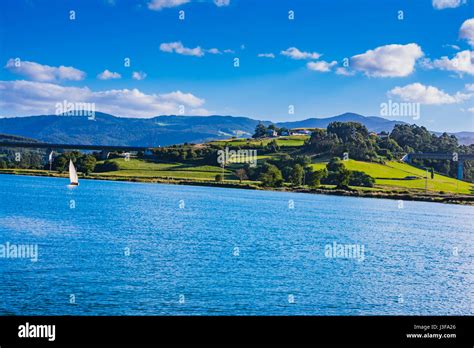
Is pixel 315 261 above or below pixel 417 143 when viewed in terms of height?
below

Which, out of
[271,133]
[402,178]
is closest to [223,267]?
[402,178]

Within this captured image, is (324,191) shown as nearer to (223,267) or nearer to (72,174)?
(72,174)

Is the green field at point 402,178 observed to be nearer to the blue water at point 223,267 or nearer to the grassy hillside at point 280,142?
the grassy hillside at point 280,142

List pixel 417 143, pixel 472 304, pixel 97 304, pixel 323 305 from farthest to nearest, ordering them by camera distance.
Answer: pixel 417 143 → pixel 472 304 → pixel 323 305 → pixel 97 304

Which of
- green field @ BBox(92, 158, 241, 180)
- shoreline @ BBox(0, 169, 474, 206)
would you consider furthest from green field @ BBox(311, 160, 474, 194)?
green field @ BBox(92, 158, 241, 180)

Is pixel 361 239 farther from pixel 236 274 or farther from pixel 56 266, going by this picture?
pixel 56 266

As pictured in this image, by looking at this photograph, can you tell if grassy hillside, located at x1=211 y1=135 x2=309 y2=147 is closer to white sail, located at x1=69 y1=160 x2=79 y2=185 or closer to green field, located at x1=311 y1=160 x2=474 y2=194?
green field, located at x1=311 y1=160 x2=474 y2=194

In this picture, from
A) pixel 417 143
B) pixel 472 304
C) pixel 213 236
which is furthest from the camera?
pixel 417 143
